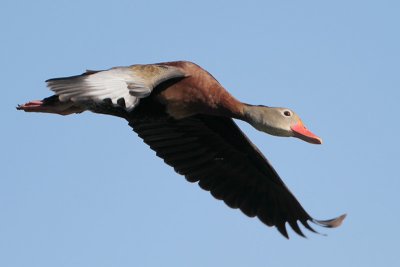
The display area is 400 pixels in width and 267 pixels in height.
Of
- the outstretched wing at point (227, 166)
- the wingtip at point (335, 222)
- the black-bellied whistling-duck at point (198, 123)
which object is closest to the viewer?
the black-bellied whistling-duck at point (198, 123)

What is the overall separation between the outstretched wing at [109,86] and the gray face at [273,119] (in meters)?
1.35

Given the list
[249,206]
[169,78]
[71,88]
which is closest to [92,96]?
[71,88]

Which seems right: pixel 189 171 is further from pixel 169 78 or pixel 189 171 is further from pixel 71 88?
pixel 71 88

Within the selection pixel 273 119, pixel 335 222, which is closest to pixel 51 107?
pixel 273 119

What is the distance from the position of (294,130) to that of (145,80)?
1.91 metres

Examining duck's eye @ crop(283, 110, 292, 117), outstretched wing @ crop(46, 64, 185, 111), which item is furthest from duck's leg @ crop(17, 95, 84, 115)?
duck's eye @ crop(283, 110, 292, 117)

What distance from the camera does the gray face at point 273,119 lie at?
1250 centimetres

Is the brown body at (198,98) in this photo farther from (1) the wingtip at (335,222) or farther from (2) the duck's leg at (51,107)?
(1) the wingtip at (335,222)

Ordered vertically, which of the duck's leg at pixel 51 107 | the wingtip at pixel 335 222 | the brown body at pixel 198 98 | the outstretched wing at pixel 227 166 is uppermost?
the duck's leg at pixel 51 107

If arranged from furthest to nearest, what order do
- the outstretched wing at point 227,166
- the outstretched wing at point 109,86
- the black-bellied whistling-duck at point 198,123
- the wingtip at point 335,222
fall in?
the outstretched wing at point 227,166, the wingtip at point 335,222, the black-bellied whistling-duck at point 198,123, the outstretched wing at point 109,86

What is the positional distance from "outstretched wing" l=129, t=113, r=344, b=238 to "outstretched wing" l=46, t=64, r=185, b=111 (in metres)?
2.01

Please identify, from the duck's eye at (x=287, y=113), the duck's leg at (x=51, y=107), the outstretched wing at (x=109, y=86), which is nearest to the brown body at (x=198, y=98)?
the duck's eye at (x=287, y=113)

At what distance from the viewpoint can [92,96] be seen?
11.2 m

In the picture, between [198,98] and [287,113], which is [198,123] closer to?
[198,98]
